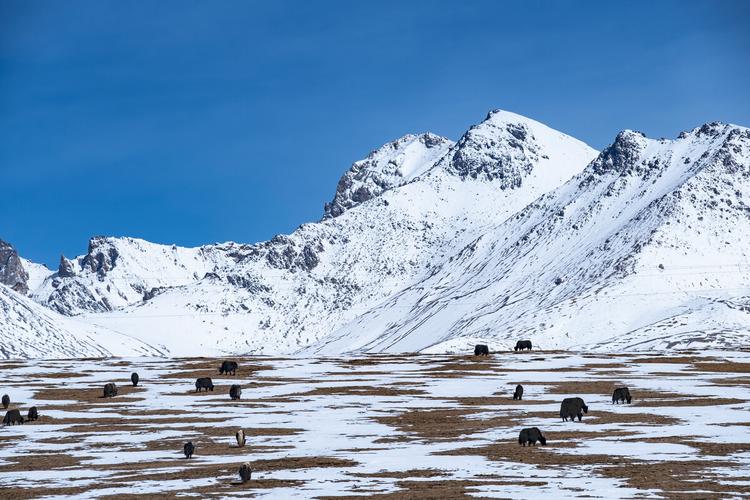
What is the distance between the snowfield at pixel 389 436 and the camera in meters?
36.7

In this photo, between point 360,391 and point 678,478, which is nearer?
point 678,478

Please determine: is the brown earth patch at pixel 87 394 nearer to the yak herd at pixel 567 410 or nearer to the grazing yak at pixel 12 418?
the grazing yak at pixel 12 418

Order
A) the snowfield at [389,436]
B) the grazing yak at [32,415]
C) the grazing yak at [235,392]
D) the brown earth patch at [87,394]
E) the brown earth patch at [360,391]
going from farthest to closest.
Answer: the brown earth patch at [360,391] → the brown earth patch at [87,394] → the grazing yak at [235,392] → the grazing yak at [32,415] → the snowfield at [389,436]

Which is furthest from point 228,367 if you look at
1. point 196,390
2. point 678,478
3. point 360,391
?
point 678,478

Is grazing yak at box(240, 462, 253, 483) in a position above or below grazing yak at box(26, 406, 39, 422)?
below

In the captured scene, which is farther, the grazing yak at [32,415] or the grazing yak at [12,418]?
the grazing yak at [32,415]

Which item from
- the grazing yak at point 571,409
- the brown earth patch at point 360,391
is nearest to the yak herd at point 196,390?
the brown earth patch at point 360,391

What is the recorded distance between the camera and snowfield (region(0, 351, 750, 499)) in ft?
120

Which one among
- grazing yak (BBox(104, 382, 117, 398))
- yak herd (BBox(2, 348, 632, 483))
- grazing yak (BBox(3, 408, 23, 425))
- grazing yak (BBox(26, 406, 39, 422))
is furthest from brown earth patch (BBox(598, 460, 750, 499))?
grazing yak (BBox(104, 382, 117, 398))

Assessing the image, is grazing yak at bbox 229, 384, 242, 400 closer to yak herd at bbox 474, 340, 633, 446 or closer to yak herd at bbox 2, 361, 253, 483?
yak herd at bbox 2, 361, 253, 483

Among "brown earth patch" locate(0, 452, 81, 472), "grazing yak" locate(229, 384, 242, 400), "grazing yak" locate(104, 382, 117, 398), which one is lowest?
"brown earth patch" locate(0, 452, 81, 472)

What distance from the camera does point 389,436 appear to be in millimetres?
52000

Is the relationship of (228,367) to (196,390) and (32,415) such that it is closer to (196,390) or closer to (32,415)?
(196,390)

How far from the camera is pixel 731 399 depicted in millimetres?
65062
